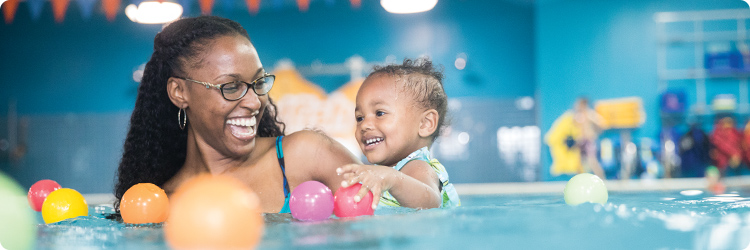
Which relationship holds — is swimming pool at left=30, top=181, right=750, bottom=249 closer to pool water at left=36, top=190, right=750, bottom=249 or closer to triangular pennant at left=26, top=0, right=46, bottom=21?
pool water at left=36, top=190, right=750, bottom=249

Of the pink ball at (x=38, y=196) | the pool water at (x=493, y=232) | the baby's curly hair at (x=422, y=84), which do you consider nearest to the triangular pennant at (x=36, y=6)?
the pink ball at (x=38, y=196)

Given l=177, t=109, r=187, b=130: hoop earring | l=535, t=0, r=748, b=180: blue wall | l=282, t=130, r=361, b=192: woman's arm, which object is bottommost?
l=282, t=130, r=361, b=192: woman's arm

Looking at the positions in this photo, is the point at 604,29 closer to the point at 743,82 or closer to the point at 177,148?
the point at 743,82

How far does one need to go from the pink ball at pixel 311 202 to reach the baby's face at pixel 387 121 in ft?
2.13

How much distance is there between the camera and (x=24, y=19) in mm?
10820

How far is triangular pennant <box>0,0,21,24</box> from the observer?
921 cm

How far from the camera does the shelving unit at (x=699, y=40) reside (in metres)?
9.13

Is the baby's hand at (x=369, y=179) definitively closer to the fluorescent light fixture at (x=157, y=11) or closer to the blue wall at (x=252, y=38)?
the fluorescent light fixture at (x=157, y=11)

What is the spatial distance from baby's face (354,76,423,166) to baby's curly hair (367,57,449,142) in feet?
0.13

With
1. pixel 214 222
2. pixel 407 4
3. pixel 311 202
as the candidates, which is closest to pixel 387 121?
pixel 311 202

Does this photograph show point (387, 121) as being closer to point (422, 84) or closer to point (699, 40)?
point (422, 84)

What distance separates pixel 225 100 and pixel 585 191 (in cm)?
153

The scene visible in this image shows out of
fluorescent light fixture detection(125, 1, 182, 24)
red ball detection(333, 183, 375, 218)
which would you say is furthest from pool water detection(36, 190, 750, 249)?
fluorescent light fixture detection(125, 1, 182, 24)

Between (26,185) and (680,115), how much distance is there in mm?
11669
